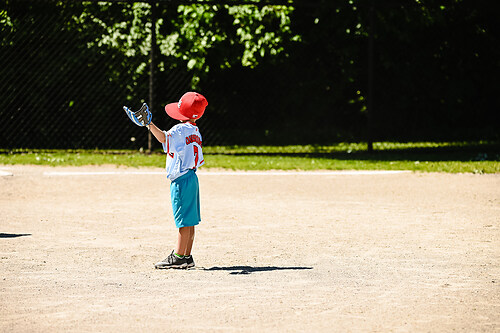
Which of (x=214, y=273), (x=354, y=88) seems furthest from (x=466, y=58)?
(x=214, y=273)

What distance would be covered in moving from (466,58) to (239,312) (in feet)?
54.6

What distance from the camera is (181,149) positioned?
5.86 metres

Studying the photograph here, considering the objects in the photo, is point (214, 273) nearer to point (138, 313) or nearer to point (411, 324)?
point (138, 313)

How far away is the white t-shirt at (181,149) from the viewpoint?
5844 mm

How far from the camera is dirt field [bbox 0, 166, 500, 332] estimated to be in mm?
4492

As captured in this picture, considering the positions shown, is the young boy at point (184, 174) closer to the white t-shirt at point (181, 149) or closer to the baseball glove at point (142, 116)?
the white t-shirt at point (181, 149)

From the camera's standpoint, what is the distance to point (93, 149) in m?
16.3

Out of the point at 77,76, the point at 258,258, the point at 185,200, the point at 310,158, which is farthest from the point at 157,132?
the point at 77,76

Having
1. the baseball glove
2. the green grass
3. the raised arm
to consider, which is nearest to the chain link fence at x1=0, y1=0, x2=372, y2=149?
the green grass

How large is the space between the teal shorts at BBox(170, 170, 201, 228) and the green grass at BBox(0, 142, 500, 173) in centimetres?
682

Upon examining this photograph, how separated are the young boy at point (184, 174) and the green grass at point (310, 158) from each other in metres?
6.79

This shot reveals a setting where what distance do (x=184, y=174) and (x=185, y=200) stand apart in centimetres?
21

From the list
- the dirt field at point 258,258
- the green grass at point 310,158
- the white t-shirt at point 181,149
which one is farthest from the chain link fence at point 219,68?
the white t-shirt at point 181,149

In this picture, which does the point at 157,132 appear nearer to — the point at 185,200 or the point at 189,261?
the point at 185,200
